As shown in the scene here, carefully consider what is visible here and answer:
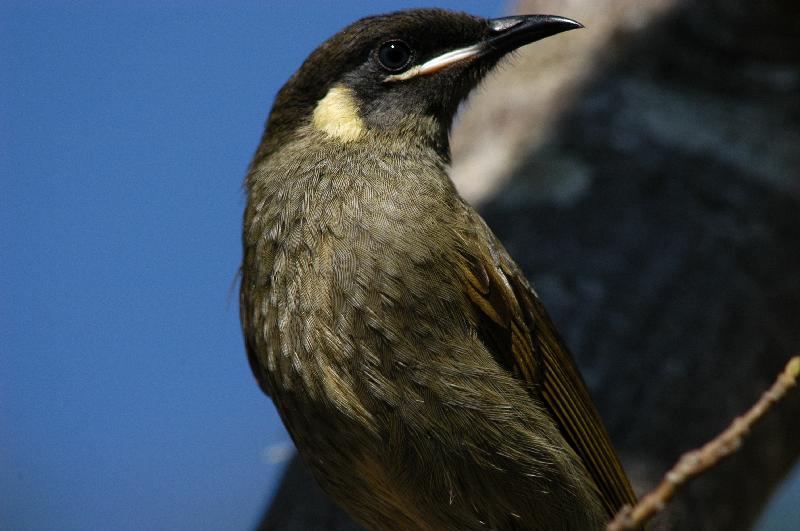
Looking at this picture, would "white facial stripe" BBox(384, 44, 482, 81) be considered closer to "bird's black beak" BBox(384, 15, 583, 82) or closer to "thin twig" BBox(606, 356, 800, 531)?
"bird's black beak" BBox(384, 15, 583, 82)

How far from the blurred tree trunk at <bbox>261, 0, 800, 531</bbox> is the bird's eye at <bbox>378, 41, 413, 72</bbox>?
539mm

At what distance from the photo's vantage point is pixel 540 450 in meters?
3.24

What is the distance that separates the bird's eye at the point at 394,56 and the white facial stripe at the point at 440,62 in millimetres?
31

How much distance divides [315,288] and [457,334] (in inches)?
17.8

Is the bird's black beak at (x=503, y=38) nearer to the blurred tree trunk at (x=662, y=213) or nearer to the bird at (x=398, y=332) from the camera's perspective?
the bird at (x=398, y=332)

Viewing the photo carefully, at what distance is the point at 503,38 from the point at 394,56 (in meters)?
0.44

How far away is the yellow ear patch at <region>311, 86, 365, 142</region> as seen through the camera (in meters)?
3.71

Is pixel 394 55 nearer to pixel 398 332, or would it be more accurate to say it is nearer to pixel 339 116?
pixel 339 116

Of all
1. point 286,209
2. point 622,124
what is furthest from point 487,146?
point 286,209

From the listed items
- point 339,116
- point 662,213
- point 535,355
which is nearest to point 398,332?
point 535,355

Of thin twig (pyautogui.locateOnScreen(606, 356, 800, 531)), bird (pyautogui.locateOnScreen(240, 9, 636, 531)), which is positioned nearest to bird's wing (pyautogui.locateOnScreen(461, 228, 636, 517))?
bird (pyautogui.locateOnScreen(240, 9, 636, 531))

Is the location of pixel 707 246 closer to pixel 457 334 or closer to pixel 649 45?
pixel 649 45

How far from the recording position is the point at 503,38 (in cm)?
397

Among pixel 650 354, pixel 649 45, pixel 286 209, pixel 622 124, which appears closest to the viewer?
Answer: pixel 286 209
